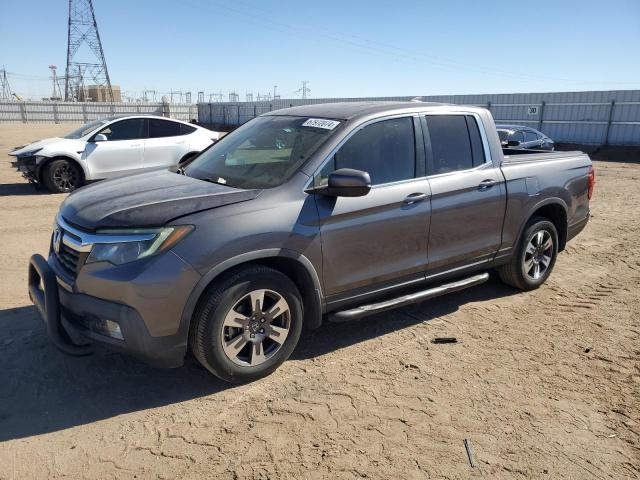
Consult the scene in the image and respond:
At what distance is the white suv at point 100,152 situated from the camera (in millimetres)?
10227

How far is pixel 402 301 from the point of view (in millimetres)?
4059

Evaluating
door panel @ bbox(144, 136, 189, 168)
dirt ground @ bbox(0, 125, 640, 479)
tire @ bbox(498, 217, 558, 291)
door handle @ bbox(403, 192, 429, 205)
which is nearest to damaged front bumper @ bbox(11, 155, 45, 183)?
door panel @ bbox(144, 136, 189, 168)

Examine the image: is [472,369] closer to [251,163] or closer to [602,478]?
[602,478]

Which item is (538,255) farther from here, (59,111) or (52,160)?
(59,111)

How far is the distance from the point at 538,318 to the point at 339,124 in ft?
8.58

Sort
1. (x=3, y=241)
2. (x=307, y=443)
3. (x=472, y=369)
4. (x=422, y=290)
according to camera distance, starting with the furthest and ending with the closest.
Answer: (x=3, y=241) → (x=422, y=290) → (x=472, y=369) → (x=307, y=443)

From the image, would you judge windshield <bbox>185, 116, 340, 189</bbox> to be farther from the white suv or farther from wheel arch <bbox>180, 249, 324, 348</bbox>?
the white suv

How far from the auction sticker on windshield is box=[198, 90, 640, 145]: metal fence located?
21.4m

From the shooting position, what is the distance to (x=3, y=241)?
22.6 feet

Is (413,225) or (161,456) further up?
(413,225)

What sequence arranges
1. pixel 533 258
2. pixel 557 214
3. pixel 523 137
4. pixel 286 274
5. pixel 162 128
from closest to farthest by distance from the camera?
pixel 286 274
pixel 533 258
pixel 557 214
pixel 162 128
pixel 523 137

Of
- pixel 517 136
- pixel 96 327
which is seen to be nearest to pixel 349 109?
pixel 96 327

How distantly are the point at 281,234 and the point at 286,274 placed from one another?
1.29ft

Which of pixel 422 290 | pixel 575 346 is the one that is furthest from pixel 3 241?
pixel 575 346
